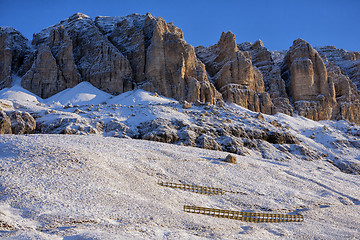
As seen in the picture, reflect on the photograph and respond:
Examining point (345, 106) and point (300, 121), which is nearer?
point (300, 121)

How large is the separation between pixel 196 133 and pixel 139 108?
42.7ft

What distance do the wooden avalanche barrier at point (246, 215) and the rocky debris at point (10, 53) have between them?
79.7 m

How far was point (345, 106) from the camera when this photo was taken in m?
87.6

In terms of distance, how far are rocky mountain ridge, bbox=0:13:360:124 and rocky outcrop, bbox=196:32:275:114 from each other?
29 cm

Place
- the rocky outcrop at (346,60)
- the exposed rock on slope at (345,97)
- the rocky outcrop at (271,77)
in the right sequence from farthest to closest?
1. the rocky outcrop at (346,60)
2. the exposed rock on slope at (345,97)
3. the rocky outcrop at (271,77)

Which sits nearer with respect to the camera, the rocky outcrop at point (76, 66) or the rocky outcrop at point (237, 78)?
the rocky outcrop at point (76, 66)

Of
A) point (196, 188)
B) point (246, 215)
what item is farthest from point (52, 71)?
point (246, 215)

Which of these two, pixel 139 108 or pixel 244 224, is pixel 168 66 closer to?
pixel 139 108

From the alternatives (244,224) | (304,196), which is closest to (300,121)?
(304,196)

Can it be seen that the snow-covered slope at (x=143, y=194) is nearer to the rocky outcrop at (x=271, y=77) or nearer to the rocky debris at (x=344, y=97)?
the rocky outcrop at (x=271, y=77)

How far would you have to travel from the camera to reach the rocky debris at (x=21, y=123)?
36312 millimetres

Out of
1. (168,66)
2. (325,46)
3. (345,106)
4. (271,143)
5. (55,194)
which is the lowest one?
(55,194)

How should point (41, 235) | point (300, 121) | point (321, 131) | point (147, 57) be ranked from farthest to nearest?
1. point (147, 57)
2. point (300, 121)
3. point (321, 131)
4. point (41, 235)

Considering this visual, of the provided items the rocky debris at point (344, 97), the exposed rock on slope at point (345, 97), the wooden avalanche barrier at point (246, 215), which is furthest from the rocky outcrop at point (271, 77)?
the wooden avalanche barrier at point (246, 215)
